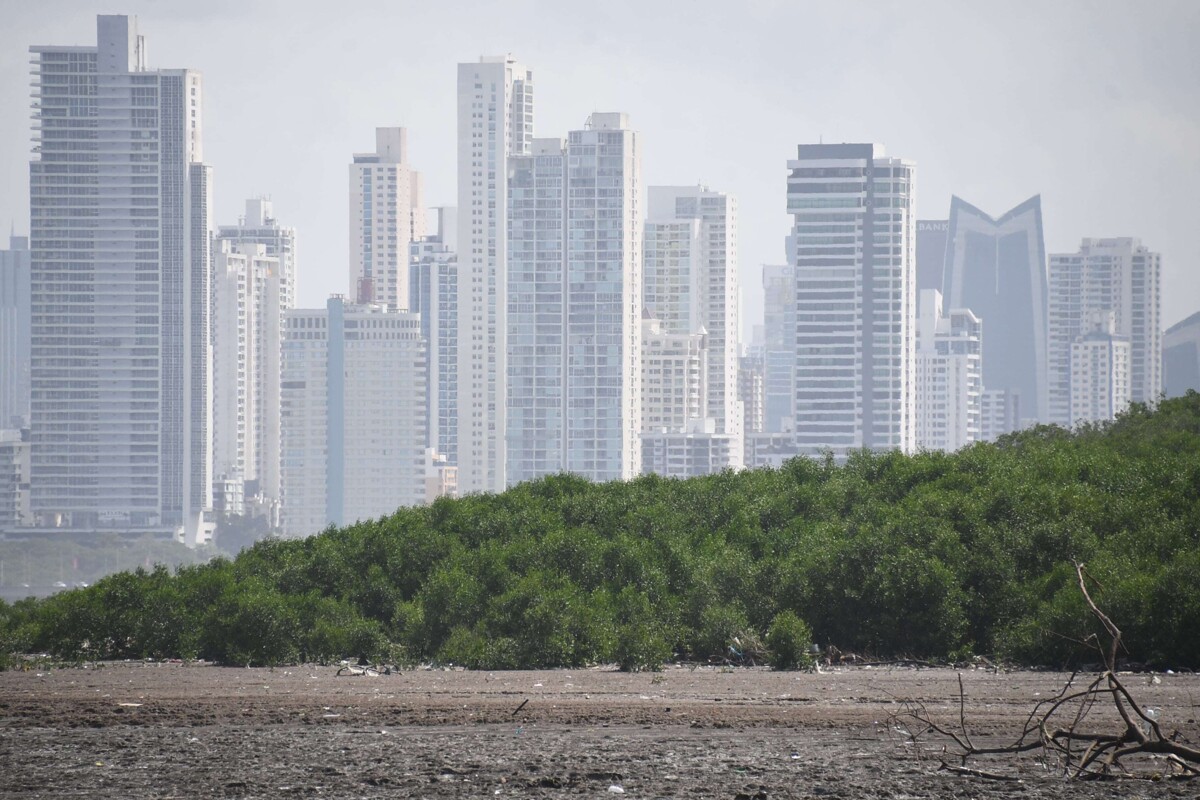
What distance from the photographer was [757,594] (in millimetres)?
23422

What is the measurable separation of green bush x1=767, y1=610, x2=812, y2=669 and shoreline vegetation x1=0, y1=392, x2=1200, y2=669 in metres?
0.03

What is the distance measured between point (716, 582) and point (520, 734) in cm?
932

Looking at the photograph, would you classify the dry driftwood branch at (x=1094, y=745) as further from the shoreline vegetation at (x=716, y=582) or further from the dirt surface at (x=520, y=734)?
the shoreline vegetation at (x=716, y=582)

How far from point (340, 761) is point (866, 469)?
16.5m

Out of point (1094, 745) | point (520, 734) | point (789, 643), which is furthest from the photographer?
point (789, 643)

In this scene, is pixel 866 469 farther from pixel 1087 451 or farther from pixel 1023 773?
pixel 1023 773

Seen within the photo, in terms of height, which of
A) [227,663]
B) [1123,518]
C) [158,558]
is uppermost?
[1123,518]

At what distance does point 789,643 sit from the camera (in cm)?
2091

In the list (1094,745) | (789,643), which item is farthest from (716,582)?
(1094,745)

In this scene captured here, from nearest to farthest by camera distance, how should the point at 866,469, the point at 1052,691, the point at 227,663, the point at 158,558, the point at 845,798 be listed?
the point at 845,798
the point at 1052,691
the point at 227,663
the point at 866,469
the point at 158,558

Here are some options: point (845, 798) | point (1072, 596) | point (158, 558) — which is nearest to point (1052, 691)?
point (1072, 596)

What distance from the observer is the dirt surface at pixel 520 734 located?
12.4m

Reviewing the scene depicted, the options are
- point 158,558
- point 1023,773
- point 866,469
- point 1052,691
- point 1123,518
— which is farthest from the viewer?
point 158,558

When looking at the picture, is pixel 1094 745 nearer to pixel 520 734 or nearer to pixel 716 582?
pixel 520 734
